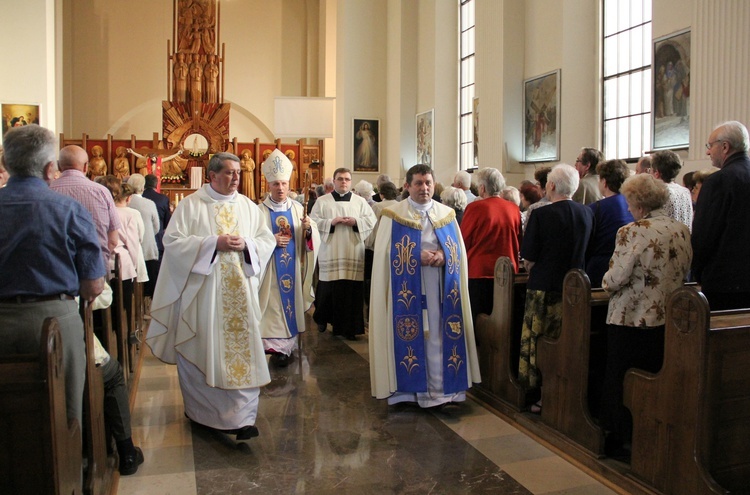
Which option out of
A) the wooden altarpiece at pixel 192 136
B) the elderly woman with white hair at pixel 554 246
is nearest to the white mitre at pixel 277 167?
the elderly woman with white hair at pixel 554 246

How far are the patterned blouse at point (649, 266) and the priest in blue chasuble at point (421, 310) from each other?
1595 millimetres

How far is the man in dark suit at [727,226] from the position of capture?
4.05 meters

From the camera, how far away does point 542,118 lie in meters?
11.5

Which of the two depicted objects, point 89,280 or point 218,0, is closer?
point 89,280

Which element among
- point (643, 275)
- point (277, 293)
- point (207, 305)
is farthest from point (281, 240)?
point (643, 275)

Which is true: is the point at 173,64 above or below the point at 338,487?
above

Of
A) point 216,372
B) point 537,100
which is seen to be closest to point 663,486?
point 216,372

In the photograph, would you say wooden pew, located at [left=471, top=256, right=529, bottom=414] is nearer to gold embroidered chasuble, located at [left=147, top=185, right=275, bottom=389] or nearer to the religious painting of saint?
gold embroidered chasuble, located at [left=147, top=185, right=275, bottom=389]

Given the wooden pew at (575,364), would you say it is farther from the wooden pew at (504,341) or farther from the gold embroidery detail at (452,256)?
the gold embroidery detail at (452,256)

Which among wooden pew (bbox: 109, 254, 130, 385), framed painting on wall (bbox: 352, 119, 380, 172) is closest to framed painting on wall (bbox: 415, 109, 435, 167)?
framed painting on wall (bbox: 352, 119, 380, 172)

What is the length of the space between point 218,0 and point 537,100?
1483 centimetres

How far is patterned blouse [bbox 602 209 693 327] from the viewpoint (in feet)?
12.9

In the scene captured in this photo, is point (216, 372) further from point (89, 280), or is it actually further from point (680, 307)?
point (680, 307)

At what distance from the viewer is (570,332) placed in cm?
456
